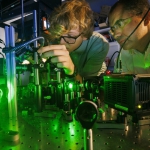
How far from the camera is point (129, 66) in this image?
50.8 inches

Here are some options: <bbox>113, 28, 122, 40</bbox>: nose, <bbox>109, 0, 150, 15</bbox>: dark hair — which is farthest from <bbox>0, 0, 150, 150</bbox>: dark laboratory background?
<bbox>109, 0, 150, 15</bbox>: dark hair

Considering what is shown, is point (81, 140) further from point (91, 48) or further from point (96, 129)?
point (91, 48)

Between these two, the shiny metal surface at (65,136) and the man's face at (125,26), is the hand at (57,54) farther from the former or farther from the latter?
the man's face at (125,26)

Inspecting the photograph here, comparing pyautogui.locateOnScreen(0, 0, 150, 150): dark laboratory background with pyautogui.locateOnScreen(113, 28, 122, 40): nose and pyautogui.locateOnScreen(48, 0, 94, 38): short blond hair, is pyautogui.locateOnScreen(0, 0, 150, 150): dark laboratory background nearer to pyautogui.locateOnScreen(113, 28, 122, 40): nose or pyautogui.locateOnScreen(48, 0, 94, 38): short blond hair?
pyautogui.locateOnScreen(48, 0, 94, 38): short blond hair

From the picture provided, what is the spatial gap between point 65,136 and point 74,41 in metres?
0.61

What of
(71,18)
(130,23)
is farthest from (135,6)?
(71,18)

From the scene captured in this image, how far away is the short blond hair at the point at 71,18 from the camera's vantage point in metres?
0.96

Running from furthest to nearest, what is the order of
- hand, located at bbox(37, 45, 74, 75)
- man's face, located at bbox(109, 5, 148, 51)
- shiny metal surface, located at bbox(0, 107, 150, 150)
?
1. man's face, located at bbox(109, 5, 148, 51)
2. hand, located at bbox(37, 45, 74, 75)
3. shiny metal surface, located at bbox(0, 107, 150, 150)

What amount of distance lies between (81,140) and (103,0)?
2.10m

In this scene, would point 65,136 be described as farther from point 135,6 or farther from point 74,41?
point 135,6

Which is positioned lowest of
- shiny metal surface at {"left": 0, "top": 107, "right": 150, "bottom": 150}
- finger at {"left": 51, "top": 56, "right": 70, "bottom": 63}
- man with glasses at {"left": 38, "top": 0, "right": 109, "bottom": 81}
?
shiny metal surface at {"left": 0, "top": 107, "right": 150, "bottom": 150}

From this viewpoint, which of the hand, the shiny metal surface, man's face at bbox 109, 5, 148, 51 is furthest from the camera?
man's face at bbox 109, 5, 148, 51

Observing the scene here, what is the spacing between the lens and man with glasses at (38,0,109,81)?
674mm

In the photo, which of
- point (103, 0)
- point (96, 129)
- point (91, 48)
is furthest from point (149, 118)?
point (103, 0)
